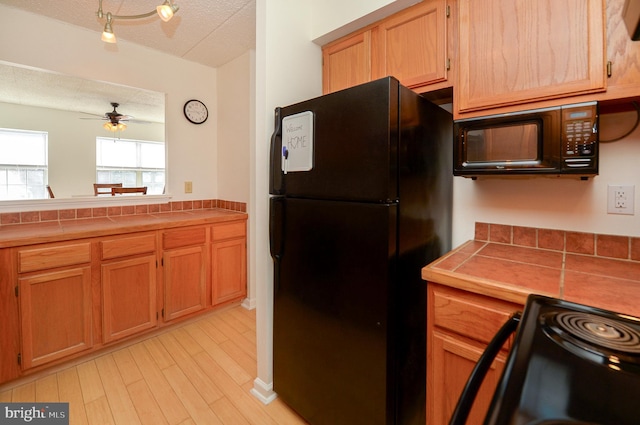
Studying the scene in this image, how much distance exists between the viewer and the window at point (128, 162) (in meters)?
3.34

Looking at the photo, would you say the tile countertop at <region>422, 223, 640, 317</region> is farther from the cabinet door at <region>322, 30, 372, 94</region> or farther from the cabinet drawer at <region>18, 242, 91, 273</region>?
the cabinet drawer at <region>18, 242, 91, 273</region>

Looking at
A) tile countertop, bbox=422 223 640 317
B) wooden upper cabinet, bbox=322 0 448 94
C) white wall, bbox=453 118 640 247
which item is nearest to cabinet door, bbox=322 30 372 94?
wooden upper cabinet, bbox=322 0 448 94

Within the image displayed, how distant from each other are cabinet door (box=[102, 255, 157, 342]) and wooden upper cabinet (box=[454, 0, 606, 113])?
7.70 feet

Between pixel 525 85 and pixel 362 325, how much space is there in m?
1.19

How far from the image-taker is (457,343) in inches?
41.7

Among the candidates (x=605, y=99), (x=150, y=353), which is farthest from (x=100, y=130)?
(x=605, y=99)

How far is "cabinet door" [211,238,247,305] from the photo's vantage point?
262 cm

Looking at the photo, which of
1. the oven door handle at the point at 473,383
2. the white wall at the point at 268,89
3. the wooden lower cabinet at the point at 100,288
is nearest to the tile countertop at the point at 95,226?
the wooden lower cabinet at the point at 100,288

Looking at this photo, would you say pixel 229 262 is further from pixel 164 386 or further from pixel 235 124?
pixel 235 124

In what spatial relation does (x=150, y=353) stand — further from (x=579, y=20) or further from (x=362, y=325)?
(x=579, y=20)

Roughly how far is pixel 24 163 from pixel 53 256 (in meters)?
2.97

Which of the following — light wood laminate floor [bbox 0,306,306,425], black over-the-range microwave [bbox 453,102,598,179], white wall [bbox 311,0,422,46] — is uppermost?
white wall [bbox 311,0,422,46]

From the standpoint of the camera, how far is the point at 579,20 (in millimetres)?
1044

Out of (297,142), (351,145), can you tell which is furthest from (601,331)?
(297,142)
